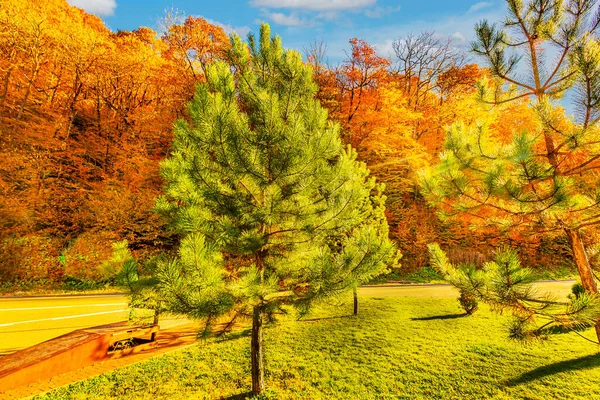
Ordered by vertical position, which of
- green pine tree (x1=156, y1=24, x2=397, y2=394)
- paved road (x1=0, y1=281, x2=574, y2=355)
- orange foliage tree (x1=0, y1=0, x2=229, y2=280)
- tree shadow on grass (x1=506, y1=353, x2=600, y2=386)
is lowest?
tree shadow on grass (x1=506, y1=353, x2=600, y2=386)

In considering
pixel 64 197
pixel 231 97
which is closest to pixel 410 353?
pixel 231 97

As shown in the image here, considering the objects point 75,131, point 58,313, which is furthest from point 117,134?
point 58,313

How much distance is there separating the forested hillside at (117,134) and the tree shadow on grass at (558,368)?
8.12 meters

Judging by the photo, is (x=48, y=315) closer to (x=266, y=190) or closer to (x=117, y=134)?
(x=266, y=190)

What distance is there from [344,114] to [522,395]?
14.0 m

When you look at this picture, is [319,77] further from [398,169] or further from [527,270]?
[527,270]

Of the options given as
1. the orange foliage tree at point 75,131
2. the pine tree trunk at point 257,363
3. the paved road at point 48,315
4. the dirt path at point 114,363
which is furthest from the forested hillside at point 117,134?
the pine tree trunk at point 257,363

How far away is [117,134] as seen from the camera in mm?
17016

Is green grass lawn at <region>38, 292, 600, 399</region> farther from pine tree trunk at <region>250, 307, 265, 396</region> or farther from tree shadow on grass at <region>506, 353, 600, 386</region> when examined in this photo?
pine tree trunk at <region>250, 307, 265, 396</region>

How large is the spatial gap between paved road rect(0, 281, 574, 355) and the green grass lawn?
1.40 meters

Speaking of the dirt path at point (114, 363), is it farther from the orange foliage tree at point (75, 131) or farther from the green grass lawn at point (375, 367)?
the orange foliage tree at point (75, 131)

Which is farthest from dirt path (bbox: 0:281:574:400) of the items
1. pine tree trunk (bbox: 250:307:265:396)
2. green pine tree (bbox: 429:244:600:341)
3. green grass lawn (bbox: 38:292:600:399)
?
pine tree trunk (bbox: 250:307:265:396)

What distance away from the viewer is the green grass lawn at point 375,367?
4.99m

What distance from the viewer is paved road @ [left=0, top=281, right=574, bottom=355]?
287 inches
